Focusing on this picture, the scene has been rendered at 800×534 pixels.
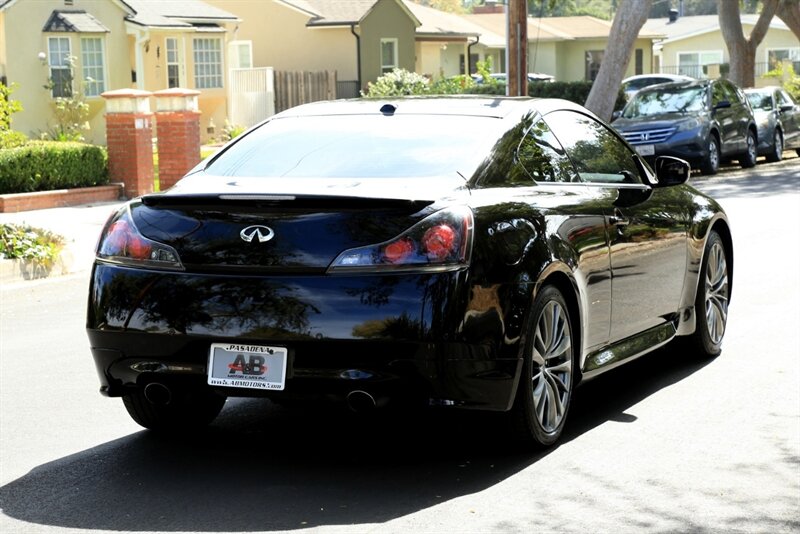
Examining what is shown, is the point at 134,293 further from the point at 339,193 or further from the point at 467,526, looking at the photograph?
the point at 467,526

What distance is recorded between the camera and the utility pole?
24.3 m

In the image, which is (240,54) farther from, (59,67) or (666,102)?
(666,102)

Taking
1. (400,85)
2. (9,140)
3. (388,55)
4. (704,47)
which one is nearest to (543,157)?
(9,140)

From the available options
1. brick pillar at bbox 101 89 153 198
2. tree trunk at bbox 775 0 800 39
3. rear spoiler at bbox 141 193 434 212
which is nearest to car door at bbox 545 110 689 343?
rear spoiler at bbox 141 193 434 212

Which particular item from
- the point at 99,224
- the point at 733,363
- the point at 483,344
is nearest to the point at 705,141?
the point at 99,224

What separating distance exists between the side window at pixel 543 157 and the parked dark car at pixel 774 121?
22.9 m

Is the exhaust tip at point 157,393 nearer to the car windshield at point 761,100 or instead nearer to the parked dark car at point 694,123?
the parked dark car at point 694,123

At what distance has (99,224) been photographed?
60.0ft

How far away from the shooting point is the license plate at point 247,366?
5824 millimetres

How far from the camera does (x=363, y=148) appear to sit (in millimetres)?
6648

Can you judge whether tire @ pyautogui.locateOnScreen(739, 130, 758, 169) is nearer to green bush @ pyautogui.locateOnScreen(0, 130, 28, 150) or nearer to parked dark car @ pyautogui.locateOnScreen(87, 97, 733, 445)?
green bush @ pyautogui.locateOnScreen(0, 130, 28, 150)

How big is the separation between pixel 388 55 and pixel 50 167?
1207 inches

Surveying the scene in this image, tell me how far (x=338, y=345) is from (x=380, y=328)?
18cm

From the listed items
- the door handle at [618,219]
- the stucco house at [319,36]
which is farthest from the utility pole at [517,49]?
the stucco house at [319,36]
